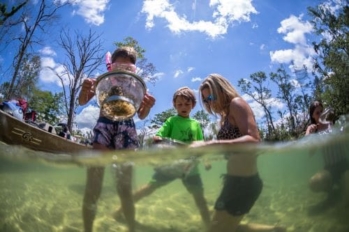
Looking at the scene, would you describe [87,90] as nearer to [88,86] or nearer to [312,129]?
[88,86]

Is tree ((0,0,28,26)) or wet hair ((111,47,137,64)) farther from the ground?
tree ((0,0,28,26))

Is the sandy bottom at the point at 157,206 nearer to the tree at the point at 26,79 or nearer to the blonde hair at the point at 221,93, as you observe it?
the blonde hair at the point at 221,93

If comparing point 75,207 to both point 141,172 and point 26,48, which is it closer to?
point 141,172

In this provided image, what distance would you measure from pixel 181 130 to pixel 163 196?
54.7 inches

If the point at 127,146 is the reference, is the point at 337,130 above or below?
above

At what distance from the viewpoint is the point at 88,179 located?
7.59ft


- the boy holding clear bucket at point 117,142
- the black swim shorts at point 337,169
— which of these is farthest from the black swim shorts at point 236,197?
the black swim shorts at point 337,169

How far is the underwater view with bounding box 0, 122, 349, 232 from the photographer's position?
6.68ft

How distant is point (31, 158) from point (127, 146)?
1018 millimetres

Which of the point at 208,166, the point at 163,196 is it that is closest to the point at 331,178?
the point at 208,166

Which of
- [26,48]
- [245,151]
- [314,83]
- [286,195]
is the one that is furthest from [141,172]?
[314,83]

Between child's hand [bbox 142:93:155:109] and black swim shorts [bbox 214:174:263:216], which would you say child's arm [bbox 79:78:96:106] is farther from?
black swim shorts [bbox 214:174:263:216]

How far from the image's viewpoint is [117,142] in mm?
2666

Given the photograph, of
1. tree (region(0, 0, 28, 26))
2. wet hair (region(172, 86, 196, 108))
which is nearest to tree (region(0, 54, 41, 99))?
tree (region(0, 0, 28, 26))
